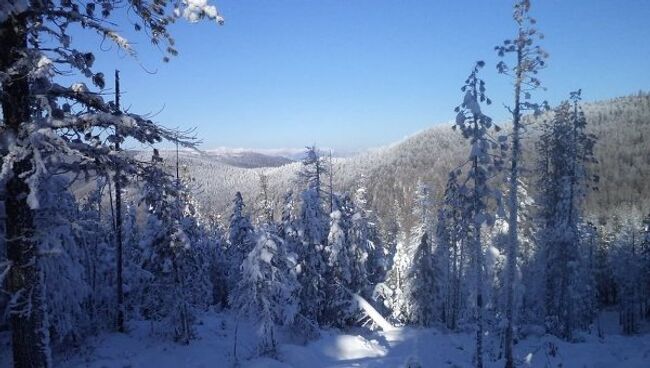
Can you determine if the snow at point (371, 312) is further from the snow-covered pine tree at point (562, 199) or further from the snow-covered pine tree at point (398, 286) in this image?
the snow-covered pine tree at point (562, 199)

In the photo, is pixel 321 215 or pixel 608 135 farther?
pixel 608 135

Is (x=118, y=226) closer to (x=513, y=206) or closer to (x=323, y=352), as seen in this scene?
(x=323, y=352)

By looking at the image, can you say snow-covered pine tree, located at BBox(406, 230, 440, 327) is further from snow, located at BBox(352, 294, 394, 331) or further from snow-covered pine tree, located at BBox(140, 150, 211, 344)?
snow-covered pine tree, located at BBox(140, 150, 211, 344)

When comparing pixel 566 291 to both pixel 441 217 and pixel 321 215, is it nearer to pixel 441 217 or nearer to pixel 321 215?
pixel 441 217

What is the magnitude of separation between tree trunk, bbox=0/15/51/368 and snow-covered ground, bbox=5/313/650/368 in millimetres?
12362

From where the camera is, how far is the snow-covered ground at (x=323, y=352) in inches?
747

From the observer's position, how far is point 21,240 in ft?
19.4

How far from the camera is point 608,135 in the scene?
184 m

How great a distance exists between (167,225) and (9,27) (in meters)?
19.4

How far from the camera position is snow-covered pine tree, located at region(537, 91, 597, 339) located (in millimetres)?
30578

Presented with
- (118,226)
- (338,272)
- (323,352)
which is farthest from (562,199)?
(118,226)

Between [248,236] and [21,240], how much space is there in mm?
24108

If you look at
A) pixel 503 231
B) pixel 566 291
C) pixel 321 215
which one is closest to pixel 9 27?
pixel 321 215

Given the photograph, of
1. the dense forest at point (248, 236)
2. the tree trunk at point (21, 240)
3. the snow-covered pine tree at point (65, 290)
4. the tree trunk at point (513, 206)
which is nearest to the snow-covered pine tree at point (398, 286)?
the dense forest at point (248, 236)
